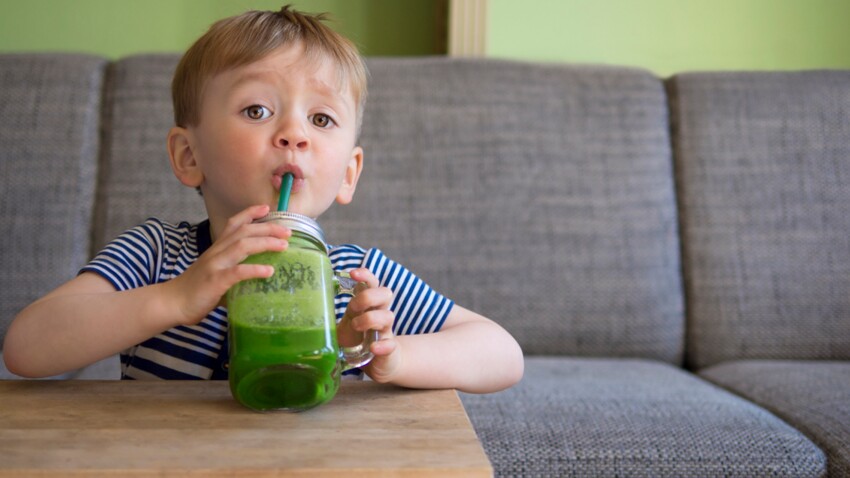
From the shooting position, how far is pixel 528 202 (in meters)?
1.60

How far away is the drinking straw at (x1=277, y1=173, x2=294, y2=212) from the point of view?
661mm

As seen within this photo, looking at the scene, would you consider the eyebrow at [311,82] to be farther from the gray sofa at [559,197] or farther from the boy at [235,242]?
the gray sofa at [559,197]

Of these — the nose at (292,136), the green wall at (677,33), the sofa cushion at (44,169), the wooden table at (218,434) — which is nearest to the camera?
the wooden table at (218,434)

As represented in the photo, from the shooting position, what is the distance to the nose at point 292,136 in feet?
2.44

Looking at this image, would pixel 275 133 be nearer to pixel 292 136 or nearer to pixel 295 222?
pixel 292 136

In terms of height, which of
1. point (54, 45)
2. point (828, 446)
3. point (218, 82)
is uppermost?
point (54, 45)

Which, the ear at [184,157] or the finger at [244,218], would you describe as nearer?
the finger at [244,218]

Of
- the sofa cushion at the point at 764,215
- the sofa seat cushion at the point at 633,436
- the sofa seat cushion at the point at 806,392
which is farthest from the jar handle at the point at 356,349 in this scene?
the sofa cushion at the point at 764,215

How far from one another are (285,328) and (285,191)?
0.17 meters

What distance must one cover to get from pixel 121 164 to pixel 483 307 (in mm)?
752

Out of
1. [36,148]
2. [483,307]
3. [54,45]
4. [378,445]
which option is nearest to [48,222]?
[36,148]

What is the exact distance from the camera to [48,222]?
5.00 ft

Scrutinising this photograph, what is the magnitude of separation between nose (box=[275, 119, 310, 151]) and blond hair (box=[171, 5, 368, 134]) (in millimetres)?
97

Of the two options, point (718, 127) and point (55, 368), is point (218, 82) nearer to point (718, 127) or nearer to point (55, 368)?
point (55, 368)
